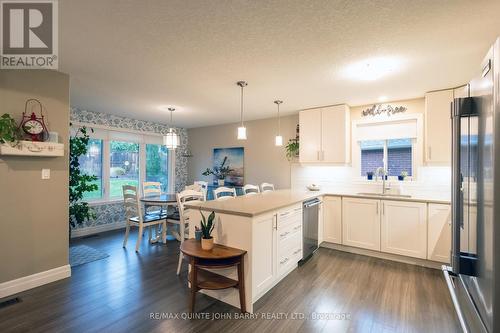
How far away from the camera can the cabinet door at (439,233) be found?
306cm

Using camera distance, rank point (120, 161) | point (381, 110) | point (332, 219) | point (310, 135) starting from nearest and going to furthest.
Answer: point (332, 219) → point (381, 110) → point (310, 135) → point (120, 161)

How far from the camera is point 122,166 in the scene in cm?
538

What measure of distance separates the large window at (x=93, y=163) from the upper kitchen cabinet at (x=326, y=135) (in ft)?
13.9

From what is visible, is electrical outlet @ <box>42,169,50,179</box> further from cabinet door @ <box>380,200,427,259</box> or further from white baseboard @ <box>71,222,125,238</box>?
cabinet door @ <box>380,200,427,259</box>

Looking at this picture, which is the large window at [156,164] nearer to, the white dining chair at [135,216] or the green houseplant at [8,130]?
the white dining chair at [135,216]

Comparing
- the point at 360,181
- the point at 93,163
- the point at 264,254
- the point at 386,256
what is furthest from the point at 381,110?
the point at 93,163

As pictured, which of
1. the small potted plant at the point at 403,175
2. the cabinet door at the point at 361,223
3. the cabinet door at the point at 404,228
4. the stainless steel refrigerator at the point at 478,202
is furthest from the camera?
the small potted plant at the point at 403,175

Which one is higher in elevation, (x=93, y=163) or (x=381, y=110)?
(x=381, y=110)

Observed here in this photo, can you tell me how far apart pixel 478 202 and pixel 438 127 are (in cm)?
303

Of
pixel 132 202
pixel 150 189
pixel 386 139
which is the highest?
pixel 386 139

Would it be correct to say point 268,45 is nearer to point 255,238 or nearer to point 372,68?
point 372,68

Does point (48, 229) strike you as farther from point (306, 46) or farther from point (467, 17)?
point (467, 17)

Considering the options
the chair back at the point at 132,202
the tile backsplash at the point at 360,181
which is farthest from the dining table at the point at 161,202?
the tile backsplash at the point at 360,181

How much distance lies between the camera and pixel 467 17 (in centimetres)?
174
